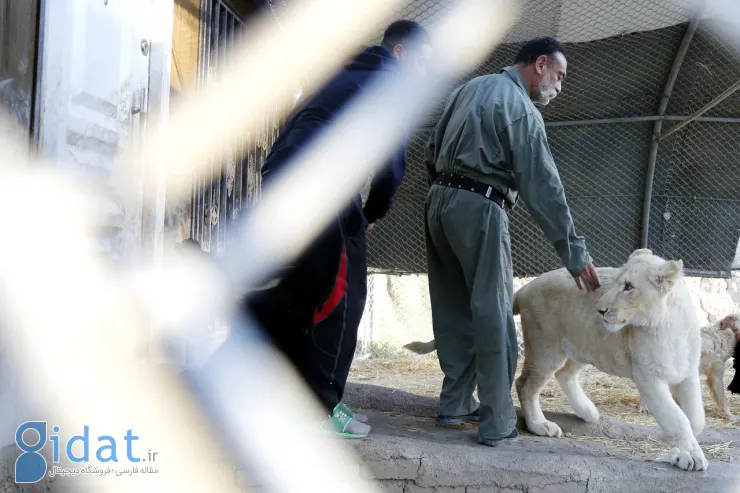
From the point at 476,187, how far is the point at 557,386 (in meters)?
3.44

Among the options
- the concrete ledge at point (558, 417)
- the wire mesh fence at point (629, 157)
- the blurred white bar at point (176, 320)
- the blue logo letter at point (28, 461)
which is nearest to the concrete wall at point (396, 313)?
the wire mesh fence at point (629, 157)

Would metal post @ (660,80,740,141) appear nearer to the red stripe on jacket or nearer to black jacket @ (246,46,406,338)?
black jacket @ (246,46,406,338)

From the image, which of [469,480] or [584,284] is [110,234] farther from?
[584,284]

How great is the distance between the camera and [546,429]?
4.29 metres

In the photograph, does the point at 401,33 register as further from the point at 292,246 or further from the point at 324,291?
the point at 324,291

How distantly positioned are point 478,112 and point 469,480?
199cm

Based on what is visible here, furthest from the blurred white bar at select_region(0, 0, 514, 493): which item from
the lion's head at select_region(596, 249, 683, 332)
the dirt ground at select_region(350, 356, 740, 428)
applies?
the dirt ground at select_region(350, 356, 740, 428)

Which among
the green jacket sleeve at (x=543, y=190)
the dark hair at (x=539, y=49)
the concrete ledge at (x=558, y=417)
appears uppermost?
the dark hair at (x=539, y=49)

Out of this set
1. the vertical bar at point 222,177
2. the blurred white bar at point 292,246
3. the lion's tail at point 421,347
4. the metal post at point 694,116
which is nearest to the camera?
the blurred white bar at point 292,246

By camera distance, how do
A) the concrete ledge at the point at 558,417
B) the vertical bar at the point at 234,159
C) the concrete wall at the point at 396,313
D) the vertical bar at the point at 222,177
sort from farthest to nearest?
the concrete wall at the point at 396,313 → the vertical bar at the point at 234,159 → the vertical bar at the point at 222,177 → the concrete ledge at the point at 558,417

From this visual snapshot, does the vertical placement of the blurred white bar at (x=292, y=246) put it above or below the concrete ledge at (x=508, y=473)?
above

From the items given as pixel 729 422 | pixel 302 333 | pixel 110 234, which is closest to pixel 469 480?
pixel 302 333

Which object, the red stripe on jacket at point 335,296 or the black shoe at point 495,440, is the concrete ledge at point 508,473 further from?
the red stripe on jacket at point 335,296

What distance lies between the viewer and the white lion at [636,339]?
3.73 metres
